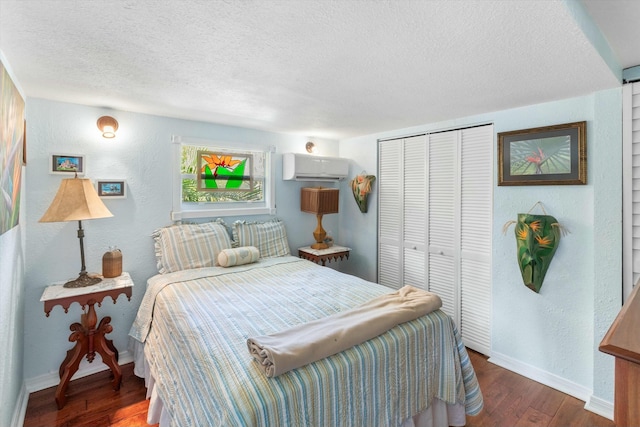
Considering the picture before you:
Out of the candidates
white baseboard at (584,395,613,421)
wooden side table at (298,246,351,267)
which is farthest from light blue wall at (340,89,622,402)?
wooden side table at (298,246,351,267)

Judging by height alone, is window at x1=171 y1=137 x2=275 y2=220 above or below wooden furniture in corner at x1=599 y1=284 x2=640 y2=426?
above

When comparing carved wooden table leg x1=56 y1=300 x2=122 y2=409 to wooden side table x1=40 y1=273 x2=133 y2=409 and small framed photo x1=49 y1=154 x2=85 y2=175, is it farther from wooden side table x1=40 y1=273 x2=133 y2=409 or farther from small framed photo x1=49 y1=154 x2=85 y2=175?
small framed photo x1=49 y1=154 x2=85 y2=175

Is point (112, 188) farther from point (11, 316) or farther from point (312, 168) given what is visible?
point (312, 168)

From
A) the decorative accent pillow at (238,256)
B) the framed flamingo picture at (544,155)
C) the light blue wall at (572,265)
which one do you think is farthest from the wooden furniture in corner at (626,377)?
the decorative accent pillow at (238,256)

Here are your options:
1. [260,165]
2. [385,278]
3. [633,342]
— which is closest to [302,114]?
[260,165]

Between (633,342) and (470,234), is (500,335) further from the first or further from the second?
(633,342)

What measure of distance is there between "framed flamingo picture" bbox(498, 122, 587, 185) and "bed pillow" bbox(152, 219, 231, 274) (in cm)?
269

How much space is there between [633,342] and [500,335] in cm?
225

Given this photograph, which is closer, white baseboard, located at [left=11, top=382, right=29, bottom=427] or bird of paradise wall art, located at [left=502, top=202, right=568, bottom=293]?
white baseboard, located at [left=11, top=382, right=29, bottom=427]

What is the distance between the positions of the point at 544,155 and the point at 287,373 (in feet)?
8.09

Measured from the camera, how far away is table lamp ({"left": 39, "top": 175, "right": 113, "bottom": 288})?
2096 millimetres

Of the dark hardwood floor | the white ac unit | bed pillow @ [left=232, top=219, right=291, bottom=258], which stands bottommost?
the dark hardwood floor

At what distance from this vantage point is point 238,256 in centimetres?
293

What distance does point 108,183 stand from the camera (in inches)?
104
